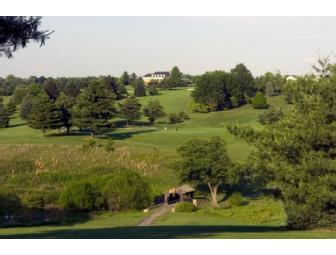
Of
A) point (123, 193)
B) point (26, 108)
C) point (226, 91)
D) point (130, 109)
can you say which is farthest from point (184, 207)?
point (226, 91)

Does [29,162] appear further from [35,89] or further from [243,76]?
[243,76]

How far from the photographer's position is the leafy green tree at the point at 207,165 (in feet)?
105

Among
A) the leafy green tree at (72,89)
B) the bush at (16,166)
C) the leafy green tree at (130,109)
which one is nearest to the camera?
the bush at (16,166)

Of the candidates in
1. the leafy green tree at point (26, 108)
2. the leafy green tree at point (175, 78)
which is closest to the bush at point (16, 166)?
the leafy green tree at point (26, 108)

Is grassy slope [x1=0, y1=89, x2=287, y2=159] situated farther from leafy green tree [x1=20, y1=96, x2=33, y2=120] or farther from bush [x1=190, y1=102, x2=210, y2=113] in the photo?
leafy green tree [x1=20, y1=96, x2=33, y2=120]

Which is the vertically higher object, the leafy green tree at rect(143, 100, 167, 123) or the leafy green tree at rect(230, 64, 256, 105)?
the leafy green tree at rect(230, 64, 256, 105)

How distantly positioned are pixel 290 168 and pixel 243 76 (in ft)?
231

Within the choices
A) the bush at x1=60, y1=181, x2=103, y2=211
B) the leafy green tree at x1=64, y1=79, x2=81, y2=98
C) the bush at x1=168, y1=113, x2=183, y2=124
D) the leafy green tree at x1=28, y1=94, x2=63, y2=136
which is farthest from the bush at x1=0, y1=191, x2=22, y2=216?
the leafy green tree at x1=64, y1=79, x2=81, y2=98

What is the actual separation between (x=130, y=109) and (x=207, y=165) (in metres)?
36.0

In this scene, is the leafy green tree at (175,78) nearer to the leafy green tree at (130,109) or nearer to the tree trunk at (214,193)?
the leafy green tree at (130,109)

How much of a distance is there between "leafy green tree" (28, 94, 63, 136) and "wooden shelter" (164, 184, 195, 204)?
24.5 meters

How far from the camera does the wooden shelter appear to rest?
31073 millimetres

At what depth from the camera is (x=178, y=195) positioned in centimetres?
3219

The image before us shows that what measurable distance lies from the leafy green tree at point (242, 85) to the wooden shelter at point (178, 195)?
173 feet
